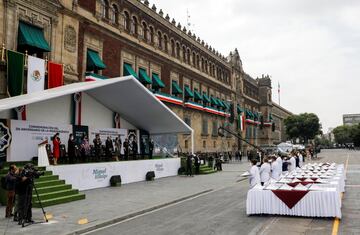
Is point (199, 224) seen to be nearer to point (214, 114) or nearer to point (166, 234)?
point (166, 234)

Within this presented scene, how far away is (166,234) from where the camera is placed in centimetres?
909

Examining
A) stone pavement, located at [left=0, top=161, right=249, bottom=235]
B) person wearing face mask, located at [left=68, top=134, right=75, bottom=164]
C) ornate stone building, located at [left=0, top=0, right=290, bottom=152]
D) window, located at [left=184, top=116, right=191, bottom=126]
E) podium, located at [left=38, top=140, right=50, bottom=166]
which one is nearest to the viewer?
stone pavement, located at [left=0, top=161, right=249, bottom=235]

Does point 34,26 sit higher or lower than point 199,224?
higher

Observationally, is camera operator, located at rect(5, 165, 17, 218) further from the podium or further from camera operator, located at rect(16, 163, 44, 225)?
the podium

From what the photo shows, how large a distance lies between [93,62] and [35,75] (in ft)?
21.2

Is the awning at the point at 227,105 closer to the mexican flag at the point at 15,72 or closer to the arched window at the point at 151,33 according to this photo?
the arched window at the point at 151,33

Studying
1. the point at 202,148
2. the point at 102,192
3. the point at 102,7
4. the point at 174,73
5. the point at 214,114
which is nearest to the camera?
the point at 102,192

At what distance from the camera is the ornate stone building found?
23578mm

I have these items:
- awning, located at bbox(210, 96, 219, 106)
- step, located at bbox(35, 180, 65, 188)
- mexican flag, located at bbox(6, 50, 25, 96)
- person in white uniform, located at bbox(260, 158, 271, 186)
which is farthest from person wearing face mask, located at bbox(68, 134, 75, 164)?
awning, located at bbox(210, 96, 219, 106)

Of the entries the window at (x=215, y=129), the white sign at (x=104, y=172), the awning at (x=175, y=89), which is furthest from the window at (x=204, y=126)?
the white sign at (x=104, y=172)

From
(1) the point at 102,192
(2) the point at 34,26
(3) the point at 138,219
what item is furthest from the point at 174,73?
(3) the point at 138,219

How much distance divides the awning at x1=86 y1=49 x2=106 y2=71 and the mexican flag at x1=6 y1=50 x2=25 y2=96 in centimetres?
703

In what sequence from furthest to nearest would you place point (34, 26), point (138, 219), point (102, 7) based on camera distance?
point (102, 7)
point (34, 26)
point (138, 219)

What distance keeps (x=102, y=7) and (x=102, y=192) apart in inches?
701
